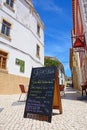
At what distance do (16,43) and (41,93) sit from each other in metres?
13.5

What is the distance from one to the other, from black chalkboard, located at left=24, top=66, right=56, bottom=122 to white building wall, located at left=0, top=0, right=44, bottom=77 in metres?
10.9

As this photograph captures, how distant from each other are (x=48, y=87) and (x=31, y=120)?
3.24 ft

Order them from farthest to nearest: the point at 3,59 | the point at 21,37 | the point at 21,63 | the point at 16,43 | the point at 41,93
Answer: the point at 21,37, the point at 21,63, the point at 16,43, the point at 3,59, the point at 41,93

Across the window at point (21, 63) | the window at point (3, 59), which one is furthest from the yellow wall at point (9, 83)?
the window at point (21, 63)

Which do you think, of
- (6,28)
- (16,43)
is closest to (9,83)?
(16,43)

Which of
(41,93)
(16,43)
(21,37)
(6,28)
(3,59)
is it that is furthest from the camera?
(21,37)

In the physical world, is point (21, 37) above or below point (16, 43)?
above

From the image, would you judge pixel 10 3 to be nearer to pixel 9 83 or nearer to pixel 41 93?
pixel 9 83

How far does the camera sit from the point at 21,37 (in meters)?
18.8

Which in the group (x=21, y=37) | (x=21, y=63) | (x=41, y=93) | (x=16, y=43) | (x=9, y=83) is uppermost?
(x=21, y=37)

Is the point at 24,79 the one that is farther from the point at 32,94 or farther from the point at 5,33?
the point at 32,94

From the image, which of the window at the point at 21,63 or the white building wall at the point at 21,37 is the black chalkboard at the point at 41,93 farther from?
the window at the point at 21,63

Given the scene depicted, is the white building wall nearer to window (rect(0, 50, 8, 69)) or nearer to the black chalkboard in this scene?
window (rect(0, 50, 8, 69))

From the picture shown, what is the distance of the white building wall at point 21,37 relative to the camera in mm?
16281
